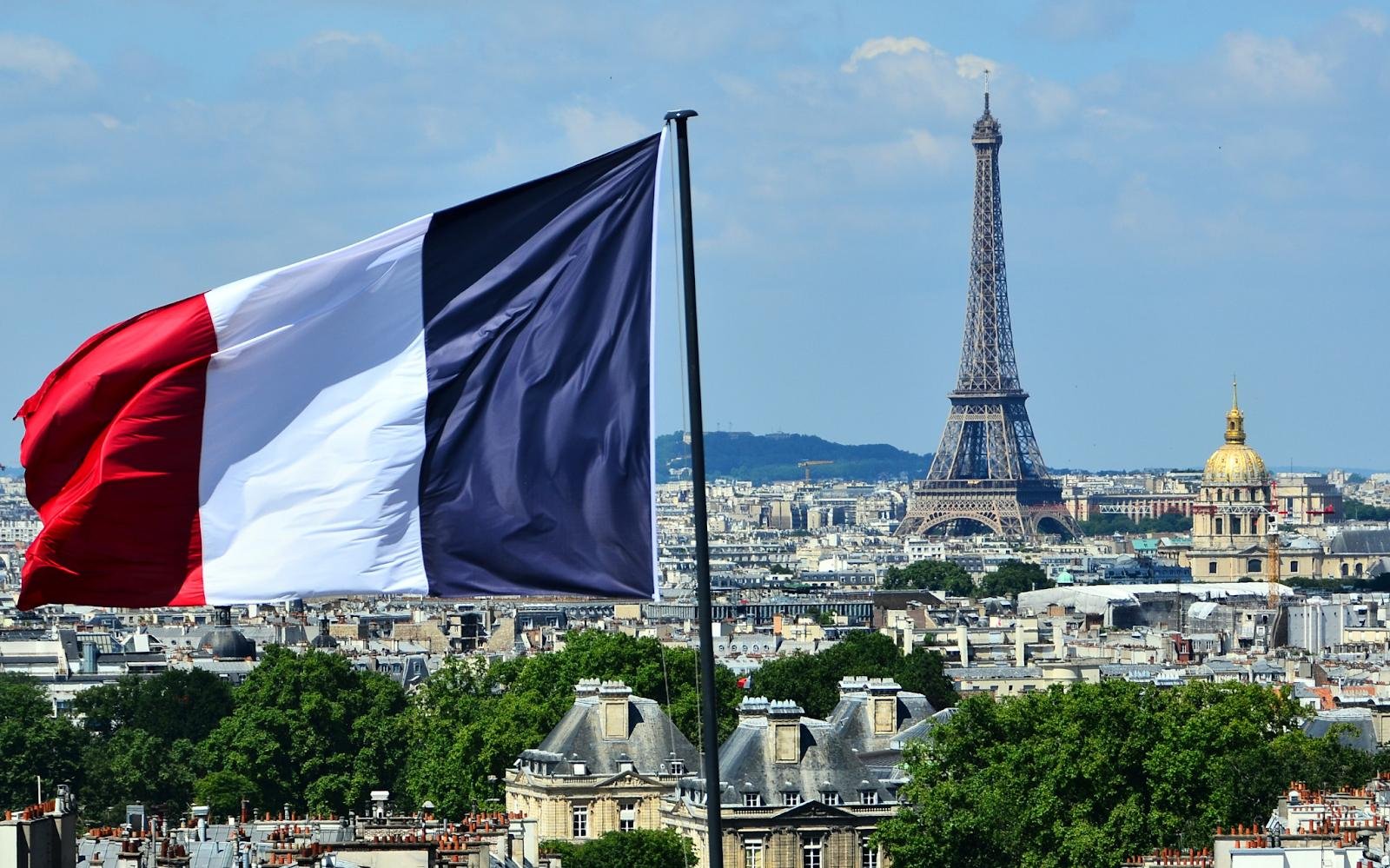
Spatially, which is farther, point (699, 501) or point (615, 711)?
point (615, 711)

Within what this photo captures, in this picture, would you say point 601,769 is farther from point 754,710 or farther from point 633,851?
point 633,851

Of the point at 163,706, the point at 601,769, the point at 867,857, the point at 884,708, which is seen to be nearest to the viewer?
the point at 867,857

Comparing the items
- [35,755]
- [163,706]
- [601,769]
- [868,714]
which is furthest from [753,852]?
[163,706]

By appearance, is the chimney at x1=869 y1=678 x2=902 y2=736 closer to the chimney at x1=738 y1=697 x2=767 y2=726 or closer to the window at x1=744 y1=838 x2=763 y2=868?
the chimney at x1=738 y1=697 x2=767 y2=726

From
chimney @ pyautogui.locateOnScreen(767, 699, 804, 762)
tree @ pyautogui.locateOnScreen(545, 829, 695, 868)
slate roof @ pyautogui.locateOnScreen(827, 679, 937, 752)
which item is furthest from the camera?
slate roof @ pyautogui.locateOnScreen(827, 679, 937, 752)

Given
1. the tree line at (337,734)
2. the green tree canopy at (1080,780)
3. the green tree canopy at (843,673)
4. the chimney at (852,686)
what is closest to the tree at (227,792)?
the tree line at (337,734)

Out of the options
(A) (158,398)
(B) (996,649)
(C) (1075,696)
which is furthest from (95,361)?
(B) (996,649)

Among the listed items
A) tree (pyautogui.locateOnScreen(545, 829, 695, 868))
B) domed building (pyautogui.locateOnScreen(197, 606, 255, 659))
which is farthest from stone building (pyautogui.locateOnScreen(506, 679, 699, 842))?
domed building (pyautogui.locateOnScreen(197, 606, 255, 659))

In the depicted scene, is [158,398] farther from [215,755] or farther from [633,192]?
[215,755]
